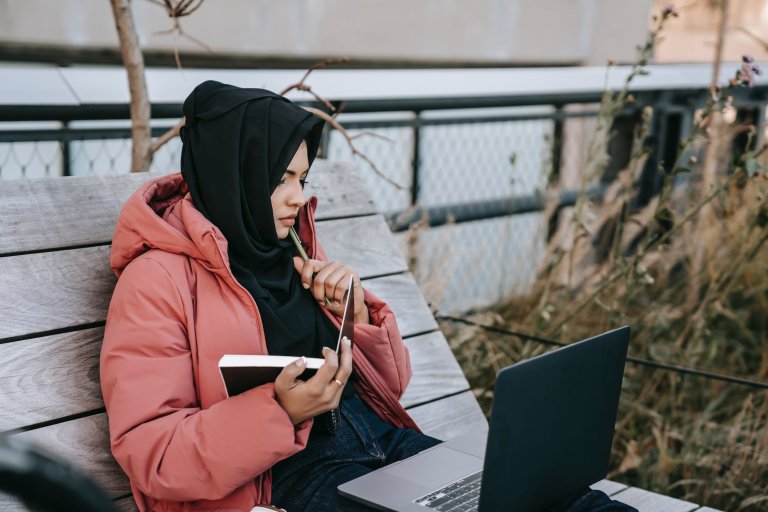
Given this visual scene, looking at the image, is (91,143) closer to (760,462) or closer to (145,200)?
(145,200)

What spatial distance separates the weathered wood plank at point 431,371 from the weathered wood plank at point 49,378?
0.94 metres

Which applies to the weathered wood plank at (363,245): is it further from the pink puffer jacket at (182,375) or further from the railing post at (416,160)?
the railing post at (416,160)

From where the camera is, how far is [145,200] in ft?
6.52

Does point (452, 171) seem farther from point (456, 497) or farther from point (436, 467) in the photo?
point (456, 497)

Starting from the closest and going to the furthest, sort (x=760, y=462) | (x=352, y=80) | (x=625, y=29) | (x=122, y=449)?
(x=122, y=449), (x=760, y=462), (x=352, y=80), (x=625, y=29)

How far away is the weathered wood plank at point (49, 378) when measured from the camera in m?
1.92

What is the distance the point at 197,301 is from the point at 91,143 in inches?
76.2

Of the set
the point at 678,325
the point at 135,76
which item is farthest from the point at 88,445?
the point at 678,325

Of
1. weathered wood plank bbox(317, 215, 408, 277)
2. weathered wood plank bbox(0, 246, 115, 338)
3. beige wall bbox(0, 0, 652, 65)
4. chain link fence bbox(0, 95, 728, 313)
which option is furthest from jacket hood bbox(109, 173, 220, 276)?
beige wall bbox(0, 0, 652, 65)

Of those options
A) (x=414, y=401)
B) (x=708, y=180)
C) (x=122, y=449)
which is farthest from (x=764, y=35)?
(x=122, y=449)

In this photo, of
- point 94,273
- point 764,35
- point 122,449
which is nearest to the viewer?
point 122,449

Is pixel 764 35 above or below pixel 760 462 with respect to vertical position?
above

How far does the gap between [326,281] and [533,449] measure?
714 millimetres

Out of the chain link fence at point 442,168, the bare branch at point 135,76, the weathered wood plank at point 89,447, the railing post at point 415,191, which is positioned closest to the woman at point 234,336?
the weathered wood plank at point 89,447
